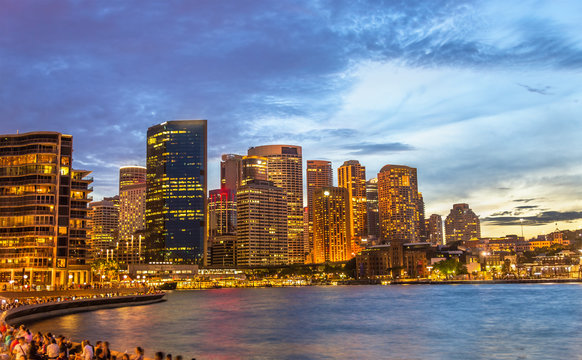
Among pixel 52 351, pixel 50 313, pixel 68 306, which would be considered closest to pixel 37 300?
pixel 50 313

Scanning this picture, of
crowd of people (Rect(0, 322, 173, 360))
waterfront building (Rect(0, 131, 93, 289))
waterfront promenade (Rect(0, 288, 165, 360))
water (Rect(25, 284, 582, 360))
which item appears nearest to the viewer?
crowd of people (Rect(0, 322, 173, 360))

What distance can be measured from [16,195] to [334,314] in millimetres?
97782

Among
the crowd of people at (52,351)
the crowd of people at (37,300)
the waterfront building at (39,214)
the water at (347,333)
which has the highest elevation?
the waterfront building at (39,214)

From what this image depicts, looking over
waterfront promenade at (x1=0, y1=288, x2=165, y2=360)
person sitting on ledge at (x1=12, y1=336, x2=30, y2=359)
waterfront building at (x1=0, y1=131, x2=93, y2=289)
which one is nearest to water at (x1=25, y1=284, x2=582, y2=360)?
waterfront promenade at (x1=0, y1=288, x2=165, y2=360)

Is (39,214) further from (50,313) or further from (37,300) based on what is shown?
(50,313)

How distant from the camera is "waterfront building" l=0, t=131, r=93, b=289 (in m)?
157

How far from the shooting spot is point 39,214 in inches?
6216

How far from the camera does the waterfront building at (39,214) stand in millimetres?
156625

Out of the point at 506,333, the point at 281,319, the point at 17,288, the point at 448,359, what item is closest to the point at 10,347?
the point at 448,359

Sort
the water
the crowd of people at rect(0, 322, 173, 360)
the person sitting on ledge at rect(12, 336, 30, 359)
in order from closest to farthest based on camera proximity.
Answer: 1. the crowd of people at rect(0, 322, 173, 360)
2. the person sitting on ledge at rect(12, 336, 30, 359)
3. the water

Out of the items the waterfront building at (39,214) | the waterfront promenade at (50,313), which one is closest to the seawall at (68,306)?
the waterfront promenade at (50,313)

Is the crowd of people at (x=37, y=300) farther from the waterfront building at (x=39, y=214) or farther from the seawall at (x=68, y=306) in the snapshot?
the waterfront building at (x=39, y=214)

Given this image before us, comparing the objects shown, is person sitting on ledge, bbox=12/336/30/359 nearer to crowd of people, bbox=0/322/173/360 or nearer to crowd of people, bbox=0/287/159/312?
crowd of people, bbox=0/322/173/360

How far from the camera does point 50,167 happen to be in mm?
161375
